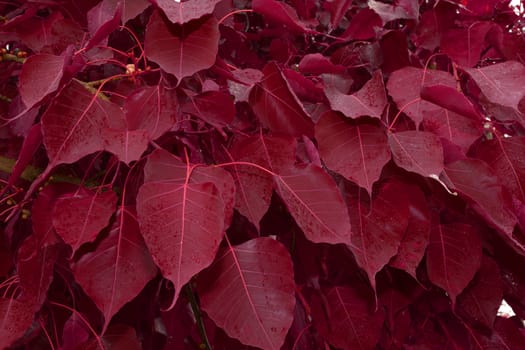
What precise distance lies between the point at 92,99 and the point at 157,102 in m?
0.06

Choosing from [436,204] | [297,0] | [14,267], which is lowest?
[14,267]

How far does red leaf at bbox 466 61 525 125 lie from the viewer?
599 millimetres

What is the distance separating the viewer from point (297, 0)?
2.70ft

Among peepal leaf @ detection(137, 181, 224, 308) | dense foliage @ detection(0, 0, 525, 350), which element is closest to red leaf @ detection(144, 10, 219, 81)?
dense foliage @ detection(0, 0, 525, 350)

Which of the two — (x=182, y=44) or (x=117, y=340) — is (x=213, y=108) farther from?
(x=117, y=340)

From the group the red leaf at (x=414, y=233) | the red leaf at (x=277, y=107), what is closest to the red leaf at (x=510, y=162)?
the red leaf at (x=414, y=233)

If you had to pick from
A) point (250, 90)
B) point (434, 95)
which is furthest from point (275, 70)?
point (434, 95)

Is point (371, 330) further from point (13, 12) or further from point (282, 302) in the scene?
point (13, 12)

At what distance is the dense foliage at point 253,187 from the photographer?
52 centimetres

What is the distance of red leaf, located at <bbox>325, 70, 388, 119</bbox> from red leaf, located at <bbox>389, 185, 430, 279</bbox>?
0.29 feet

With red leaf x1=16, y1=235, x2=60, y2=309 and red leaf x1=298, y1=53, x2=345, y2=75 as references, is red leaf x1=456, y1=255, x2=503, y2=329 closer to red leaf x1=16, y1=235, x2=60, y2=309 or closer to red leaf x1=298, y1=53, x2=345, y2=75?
red leaf x1=298, y1=53, x2=345, y2=75

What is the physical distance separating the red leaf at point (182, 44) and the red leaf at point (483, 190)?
26 cm

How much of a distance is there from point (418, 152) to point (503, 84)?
0.13 metres

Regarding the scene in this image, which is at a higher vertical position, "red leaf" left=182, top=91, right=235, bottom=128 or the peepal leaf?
"red leaf" left=182, top=91, right=235, bottom=128
